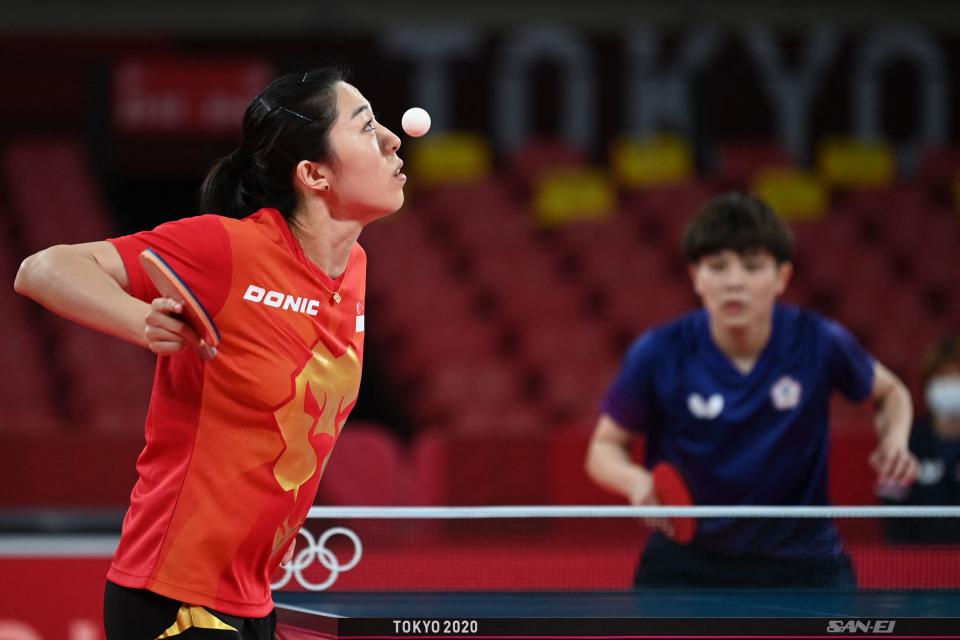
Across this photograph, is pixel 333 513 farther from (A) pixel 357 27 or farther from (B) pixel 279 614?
(A) pixel 357 27

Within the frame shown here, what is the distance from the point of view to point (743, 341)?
3514mm

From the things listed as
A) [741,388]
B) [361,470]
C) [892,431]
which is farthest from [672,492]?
[361,470]

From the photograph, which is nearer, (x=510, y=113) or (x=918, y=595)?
(x=918, y=595)

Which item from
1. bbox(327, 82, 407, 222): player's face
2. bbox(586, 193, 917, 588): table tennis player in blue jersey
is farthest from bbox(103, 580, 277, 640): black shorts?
bbox(586, 193, 917, 588): table tennis player in blue jersey

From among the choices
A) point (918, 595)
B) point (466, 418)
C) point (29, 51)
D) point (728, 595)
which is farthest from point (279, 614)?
point (29, 51)

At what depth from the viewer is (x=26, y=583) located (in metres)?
4.42

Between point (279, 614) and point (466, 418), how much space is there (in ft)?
17.0


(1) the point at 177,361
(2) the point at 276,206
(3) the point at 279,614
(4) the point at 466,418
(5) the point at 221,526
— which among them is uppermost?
(2) the point at 276,206

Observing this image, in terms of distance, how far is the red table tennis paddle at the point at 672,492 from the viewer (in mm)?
3172

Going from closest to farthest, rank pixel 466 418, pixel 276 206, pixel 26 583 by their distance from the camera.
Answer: pixel 276 206 → pixel 26 583 → pixel 466 418

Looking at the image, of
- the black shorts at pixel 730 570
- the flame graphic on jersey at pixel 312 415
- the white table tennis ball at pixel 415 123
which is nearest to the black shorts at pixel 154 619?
the flame graphic on jersey at pixel 312 415

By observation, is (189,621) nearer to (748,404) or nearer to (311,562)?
(311,562)

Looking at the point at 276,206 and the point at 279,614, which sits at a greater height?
the point at 276,206

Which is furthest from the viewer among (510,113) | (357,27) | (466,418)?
(357,27)
